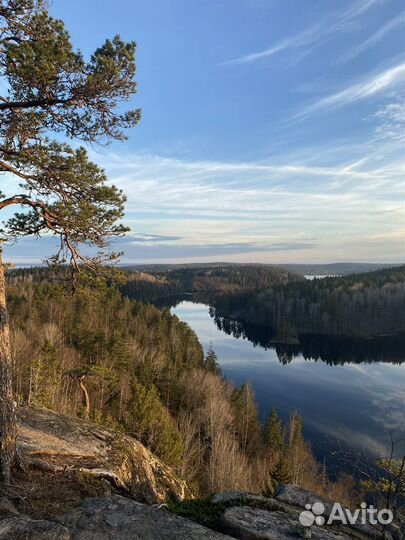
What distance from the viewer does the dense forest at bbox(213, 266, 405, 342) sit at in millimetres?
94125

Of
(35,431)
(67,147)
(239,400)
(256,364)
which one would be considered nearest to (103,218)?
(67,147)

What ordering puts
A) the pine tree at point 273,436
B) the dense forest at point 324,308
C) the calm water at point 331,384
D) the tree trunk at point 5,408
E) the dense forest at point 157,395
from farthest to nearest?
1. the dense forest at point 324,308
2. the calm water at point 331,384
3. the pine tree at point 273,436
4. the dense forest at point 157,395
5. the tree trunk at point 5,408

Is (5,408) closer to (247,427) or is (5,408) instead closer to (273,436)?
(273,436)

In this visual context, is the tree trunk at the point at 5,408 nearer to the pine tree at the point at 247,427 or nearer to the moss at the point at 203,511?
the moss at the point at 203,511

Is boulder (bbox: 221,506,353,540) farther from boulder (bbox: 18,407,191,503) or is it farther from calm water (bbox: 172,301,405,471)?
calm water (bbox: 172,301,405,471)

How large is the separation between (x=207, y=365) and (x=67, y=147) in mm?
40214

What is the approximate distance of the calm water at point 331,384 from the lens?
34.8m

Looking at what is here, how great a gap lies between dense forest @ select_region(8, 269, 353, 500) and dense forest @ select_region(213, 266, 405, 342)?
49.5 meters

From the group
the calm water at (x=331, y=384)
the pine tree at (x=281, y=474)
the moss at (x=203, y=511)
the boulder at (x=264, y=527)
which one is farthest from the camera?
the calm water at (x=331, y=384)

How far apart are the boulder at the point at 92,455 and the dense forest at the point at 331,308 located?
258 feet

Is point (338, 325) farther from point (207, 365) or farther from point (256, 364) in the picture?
point (207, 365)

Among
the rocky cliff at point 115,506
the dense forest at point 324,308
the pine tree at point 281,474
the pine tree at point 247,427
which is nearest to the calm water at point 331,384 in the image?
the pine tree at point 281,474

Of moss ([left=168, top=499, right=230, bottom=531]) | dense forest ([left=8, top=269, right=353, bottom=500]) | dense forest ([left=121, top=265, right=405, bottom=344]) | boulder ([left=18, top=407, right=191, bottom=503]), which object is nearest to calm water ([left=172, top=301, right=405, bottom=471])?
dense forest ([left=8, top=269, right=353, bottom=500])

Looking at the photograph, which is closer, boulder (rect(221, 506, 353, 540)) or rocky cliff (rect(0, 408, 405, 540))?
rocky cliff (rect(0, 408, 405, 540))
